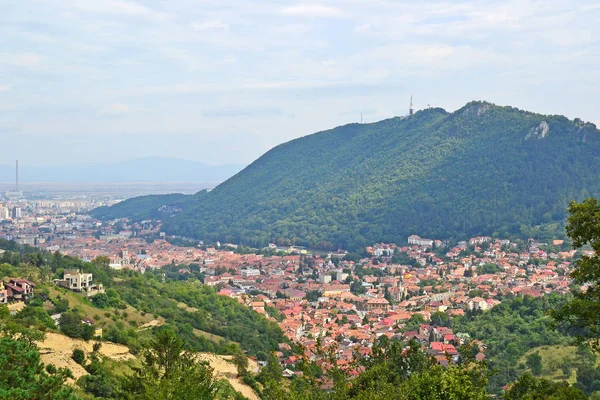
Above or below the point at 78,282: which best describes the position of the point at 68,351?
below

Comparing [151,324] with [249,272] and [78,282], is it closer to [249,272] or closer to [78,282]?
[78,282]

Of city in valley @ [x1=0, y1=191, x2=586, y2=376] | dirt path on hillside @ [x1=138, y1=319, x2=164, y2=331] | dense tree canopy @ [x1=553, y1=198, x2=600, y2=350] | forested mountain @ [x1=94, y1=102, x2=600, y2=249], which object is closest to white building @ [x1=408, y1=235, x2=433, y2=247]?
city in valley @ [x1=0, y1=191, x2=586, y2=376]

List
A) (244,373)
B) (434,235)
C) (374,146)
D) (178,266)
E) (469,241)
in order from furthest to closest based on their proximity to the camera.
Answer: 1. (374,146)
2. (434,235)
3. (469,241)
4. (178,266)
5. (244,373)

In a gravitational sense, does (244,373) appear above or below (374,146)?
below

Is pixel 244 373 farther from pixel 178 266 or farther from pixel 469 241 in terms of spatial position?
pixel 469 241

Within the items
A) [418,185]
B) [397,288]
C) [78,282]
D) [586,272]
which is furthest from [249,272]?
[586,272]

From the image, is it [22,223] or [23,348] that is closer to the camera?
[23,348]

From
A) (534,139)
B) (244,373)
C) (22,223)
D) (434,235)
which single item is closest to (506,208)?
(434,235)

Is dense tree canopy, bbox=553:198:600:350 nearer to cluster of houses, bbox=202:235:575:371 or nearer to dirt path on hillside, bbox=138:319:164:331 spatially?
cluster of houses, bbox=202:235:575:371
